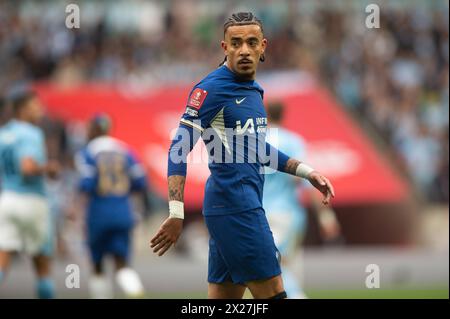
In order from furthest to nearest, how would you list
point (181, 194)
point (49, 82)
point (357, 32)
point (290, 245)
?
point (357, 32), point (49, 82), point (290, 245), point (181, 194)

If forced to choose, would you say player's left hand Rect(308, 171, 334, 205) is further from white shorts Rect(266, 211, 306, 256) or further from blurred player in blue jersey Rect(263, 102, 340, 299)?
white shorts Rect(266, 211, 306, 256)

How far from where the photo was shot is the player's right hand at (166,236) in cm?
625

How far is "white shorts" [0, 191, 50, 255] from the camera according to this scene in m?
10.7

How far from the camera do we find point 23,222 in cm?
1074

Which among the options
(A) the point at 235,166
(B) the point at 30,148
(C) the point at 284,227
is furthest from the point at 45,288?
(A) the point at 235,166

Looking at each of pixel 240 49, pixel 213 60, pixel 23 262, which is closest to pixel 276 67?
pixel 213 60

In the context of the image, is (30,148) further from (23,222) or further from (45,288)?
(45,288)

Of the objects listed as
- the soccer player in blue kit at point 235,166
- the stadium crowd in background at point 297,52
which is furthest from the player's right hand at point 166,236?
the stadium crowd in background at point 297,52

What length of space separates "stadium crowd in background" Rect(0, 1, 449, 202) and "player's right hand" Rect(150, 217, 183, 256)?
1385 cm

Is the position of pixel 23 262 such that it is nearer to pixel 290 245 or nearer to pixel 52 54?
pixel 52 54

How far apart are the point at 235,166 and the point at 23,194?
181 inches

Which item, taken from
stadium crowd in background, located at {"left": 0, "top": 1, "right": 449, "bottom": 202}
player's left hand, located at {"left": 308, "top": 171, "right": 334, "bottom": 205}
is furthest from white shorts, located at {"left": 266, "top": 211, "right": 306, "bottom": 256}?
stadium crowd in background, located at {"left": 0, "top": 1, "right": 449, "bottom": 202}

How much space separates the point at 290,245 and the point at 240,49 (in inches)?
179

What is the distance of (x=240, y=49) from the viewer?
22.5 ft
